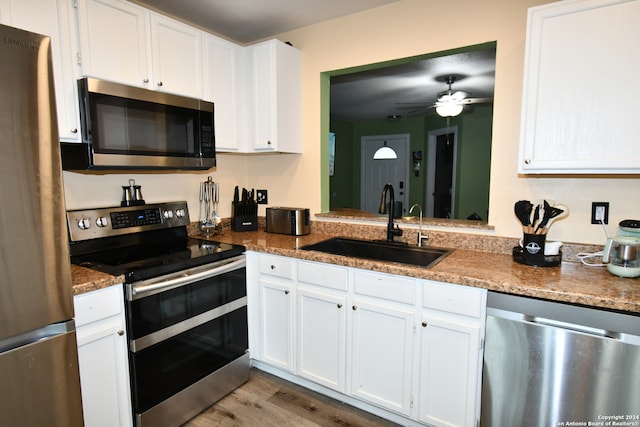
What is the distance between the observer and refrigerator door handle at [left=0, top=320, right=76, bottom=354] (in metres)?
1.08

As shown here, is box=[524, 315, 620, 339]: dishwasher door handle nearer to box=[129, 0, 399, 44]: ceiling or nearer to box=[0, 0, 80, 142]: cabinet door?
box=[129, 0, 399, 44]: ceiling

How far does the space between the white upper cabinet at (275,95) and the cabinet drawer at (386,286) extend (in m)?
1.18

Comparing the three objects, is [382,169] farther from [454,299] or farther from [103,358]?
[103,358]

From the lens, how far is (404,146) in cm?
636

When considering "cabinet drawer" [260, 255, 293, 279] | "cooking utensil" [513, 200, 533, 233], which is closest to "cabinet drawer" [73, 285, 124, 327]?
"cabinet drawer" [260, 255, 293, 279]

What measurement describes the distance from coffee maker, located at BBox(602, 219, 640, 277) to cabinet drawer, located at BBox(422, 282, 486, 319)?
1.95 ft

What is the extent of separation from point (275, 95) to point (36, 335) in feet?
6.24

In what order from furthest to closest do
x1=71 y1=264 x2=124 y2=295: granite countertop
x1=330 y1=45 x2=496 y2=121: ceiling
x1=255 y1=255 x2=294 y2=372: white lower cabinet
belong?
x1=330 y1=45 x2=496 y2=121: ceiling → x1=255 y1=255 x2=294 y2=372: white lower cabinet → x1=71 y1=264 x2=124 y2=295: granite countertop

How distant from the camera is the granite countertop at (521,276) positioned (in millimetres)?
1327

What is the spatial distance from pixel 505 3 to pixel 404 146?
449 centimetres

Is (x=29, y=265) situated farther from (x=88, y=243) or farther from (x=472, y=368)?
(x=472, y=368)

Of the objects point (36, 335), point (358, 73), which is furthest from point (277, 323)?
point (358, 73)

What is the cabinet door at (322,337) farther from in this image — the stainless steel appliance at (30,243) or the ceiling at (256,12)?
the ceiling at (256,12)

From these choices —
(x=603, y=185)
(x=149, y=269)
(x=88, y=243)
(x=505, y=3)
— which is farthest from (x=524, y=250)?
(x=88, y=243)
